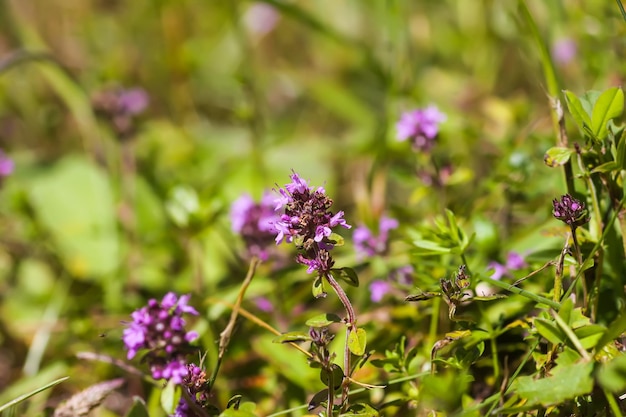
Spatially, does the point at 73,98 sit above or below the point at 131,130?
above

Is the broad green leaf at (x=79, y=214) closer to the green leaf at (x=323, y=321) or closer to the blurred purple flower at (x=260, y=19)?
the green leaf at (x=323, y=321)

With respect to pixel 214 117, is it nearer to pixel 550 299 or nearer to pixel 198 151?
pixel 198 151

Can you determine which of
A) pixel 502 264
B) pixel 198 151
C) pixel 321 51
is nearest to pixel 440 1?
pixel 321 51

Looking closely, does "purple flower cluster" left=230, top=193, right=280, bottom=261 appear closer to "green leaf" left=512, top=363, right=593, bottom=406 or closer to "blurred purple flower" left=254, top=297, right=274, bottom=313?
"blurred purple flower" left=254, top=297, right=274, bottom=313

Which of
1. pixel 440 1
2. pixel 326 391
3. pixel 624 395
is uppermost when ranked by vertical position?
pixel 440 1

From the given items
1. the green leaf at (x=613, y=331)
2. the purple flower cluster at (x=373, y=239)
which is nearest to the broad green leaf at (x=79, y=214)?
the purple flower cluster at (x=373, y=239)

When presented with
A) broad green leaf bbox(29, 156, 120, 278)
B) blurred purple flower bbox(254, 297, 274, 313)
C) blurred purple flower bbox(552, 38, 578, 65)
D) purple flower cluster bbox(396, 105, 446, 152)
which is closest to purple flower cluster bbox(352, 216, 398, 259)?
purple flower cluster bbox(396, 105, 446, 152)

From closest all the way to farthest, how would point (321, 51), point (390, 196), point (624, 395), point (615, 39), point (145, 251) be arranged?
point (624, 395) < point (615, 39) < point (145, 251) < point (390, 196) < point (321, 51)
